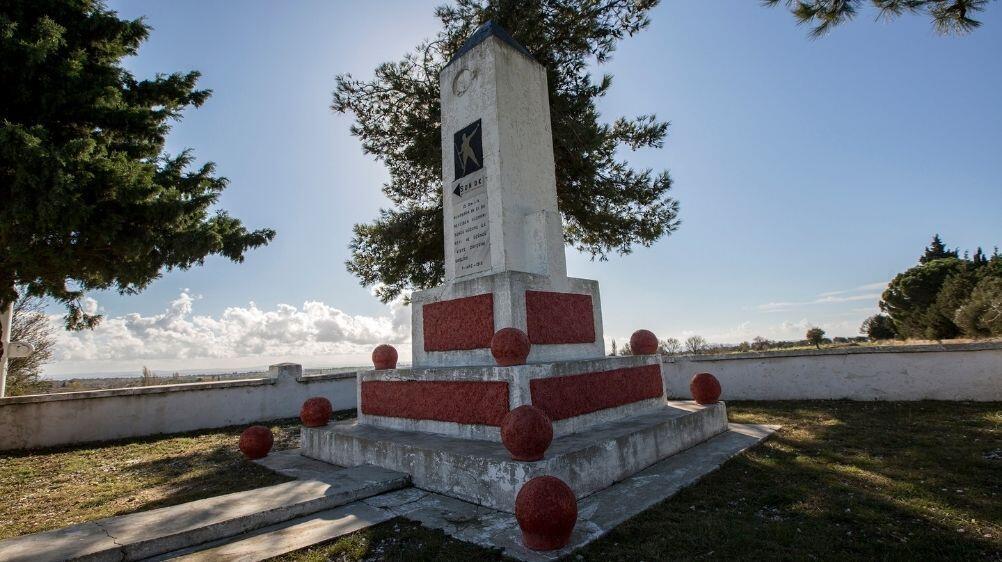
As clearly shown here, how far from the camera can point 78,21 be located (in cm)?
959

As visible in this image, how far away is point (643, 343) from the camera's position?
730cm

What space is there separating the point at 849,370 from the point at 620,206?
6.68 meters

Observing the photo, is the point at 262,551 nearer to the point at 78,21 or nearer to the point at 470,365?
the point at 470,365

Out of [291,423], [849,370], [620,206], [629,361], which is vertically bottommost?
[291,423]

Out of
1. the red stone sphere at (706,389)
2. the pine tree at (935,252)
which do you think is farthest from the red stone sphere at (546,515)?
the pine tree at (935,252)

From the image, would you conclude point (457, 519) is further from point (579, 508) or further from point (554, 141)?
point (554, 141)

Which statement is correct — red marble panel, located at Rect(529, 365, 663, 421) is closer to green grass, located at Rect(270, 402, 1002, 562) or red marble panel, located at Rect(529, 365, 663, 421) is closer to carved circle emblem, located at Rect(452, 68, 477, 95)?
green grass, located at Rect(270, 402, 1002, 562)

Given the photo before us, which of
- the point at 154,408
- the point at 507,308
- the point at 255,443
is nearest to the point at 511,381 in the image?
the point at 507,308

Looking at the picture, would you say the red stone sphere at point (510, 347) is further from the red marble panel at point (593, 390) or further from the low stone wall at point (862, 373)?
the low stone wall at point (862, 373)

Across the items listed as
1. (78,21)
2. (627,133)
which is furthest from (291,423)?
(627,133)

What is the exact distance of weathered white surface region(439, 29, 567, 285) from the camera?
6238 mm

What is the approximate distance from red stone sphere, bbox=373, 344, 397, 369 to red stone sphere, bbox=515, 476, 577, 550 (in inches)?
168

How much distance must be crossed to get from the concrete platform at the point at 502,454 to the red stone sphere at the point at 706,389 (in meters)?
0.56

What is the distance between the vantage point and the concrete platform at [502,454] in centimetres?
397
